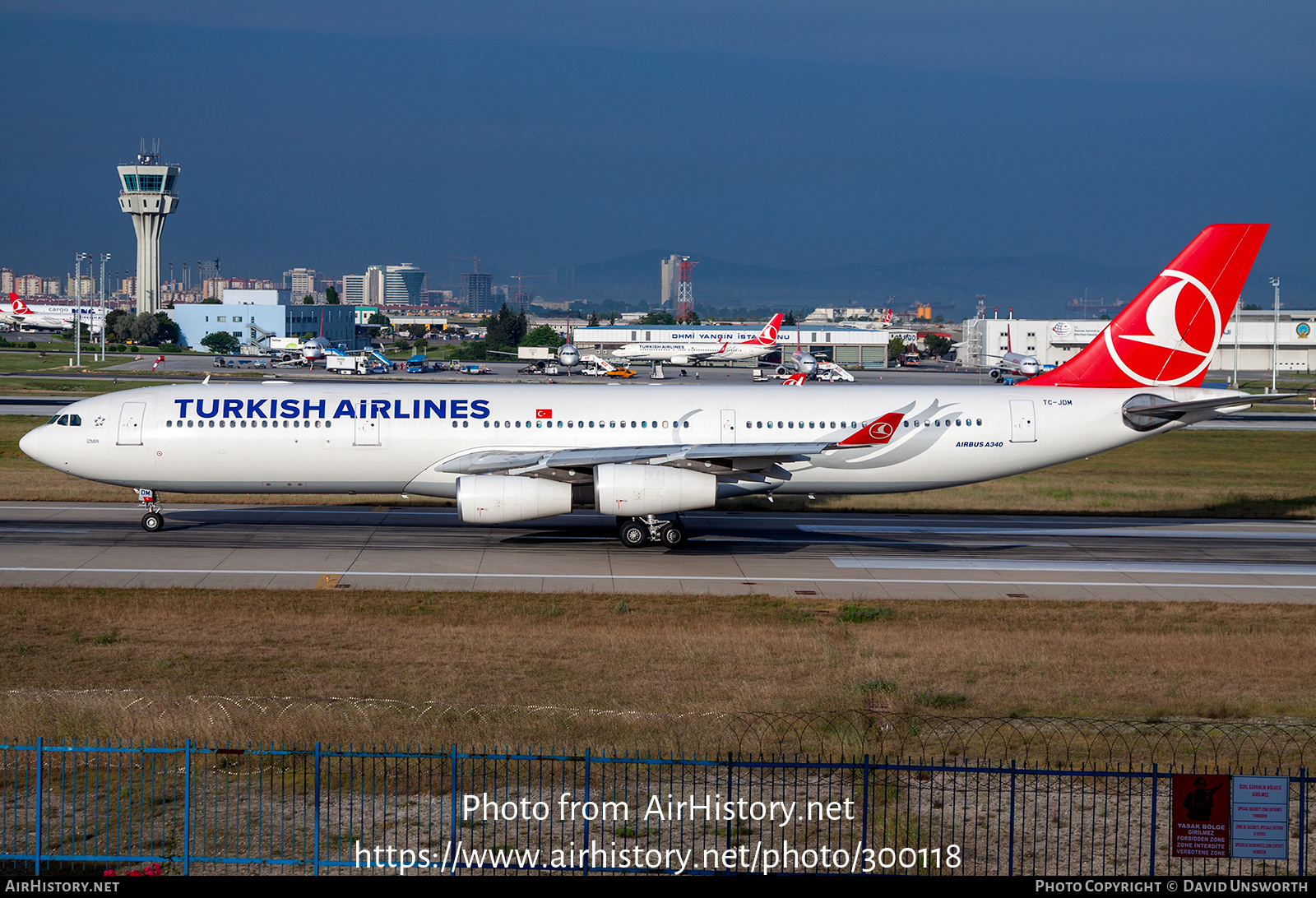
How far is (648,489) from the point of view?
108 feet

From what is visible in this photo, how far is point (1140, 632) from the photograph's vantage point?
1017 inches

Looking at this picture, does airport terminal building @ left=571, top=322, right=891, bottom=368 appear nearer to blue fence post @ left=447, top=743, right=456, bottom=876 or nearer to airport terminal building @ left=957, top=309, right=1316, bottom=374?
airport terminal building @ left=957, top=309, right=1316, bottom=374

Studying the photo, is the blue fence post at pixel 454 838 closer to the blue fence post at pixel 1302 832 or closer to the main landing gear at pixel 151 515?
the blue fence post at pixel 1302 832

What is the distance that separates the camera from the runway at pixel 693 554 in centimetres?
2986

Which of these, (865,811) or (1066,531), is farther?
(1066,531)

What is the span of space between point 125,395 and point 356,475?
26.0ft

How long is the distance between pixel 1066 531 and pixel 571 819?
29.5 metres

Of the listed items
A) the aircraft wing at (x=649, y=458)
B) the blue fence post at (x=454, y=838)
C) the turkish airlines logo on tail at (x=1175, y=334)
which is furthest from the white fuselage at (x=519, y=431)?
the blue fence post at (x=454, y=838)

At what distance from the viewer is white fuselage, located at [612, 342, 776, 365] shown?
535 feet

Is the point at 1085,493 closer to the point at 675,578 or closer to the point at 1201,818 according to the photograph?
the point at 675,578

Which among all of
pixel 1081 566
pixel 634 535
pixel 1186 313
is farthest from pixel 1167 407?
pixel 634 535

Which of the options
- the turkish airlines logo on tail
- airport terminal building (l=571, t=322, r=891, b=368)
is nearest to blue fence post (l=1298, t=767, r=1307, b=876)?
the turkish airlines logo on tail

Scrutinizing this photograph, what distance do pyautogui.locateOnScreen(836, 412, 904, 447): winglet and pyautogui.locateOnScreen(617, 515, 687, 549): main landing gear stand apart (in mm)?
5799

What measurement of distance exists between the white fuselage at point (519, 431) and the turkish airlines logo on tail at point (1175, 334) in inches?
37.7
